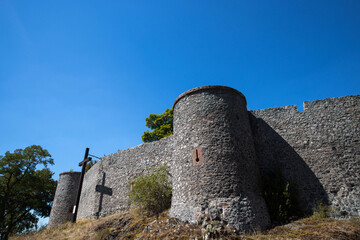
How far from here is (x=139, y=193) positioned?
11.5 meters

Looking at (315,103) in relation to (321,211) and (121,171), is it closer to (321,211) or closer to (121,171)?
(321,211)

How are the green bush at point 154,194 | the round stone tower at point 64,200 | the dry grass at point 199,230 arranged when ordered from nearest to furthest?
the dry grass at point 199,230 < the green bush at point 154,194 < the round stone tower at point 64,200

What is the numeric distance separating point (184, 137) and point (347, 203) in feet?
22.2

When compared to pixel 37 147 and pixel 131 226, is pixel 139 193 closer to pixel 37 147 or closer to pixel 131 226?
pixel 131 226

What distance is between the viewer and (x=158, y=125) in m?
25.4

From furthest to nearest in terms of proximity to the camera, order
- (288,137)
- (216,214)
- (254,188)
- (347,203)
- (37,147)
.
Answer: (37,147) → (288,137) → (254,188) → (347,203) → (216,214)

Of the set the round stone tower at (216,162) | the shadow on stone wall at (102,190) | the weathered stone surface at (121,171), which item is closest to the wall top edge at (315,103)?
the round stone tower at (216,162)

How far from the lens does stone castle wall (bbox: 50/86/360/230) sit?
8.71m

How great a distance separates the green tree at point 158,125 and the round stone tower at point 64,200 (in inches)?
312

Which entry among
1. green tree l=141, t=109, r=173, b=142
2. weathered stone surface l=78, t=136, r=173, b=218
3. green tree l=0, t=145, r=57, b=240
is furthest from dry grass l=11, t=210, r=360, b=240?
green tree l=0, t=145, r=57, b=240

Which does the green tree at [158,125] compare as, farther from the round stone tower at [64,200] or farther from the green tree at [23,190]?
the green tree at [23,190]

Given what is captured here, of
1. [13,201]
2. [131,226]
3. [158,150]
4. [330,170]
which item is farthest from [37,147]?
[330,170]

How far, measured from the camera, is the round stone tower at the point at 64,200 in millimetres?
21109

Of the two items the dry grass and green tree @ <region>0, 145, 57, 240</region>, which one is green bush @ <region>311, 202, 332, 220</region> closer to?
the dry grass
